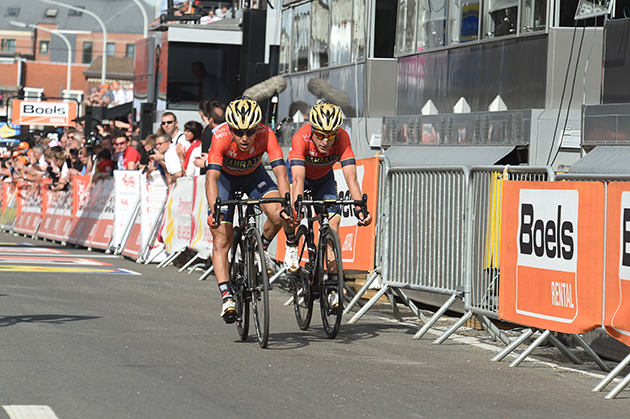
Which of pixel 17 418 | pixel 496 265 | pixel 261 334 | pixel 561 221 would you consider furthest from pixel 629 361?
pixel 17 418

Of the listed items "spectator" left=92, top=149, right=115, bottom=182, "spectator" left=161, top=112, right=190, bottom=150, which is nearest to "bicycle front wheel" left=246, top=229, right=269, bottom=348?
"spectator" left=161, top=112, right=190, bottom=150

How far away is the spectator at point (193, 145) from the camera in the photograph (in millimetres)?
16969

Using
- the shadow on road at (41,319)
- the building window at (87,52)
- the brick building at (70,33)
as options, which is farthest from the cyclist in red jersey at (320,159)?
the building window at (87,52)

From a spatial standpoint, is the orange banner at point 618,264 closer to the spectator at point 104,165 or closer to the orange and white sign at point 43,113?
the spectator at point 104,165

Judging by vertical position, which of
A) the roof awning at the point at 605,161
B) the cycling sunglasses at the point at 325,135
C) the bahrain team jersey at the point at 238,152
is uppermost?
the roof awning at the point at 605,161

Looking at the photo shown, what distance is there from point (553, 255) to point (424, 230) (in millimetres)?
2249


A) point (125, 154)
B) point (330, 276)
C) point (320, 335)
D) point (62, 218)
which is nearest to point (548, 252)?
point (330, 276)

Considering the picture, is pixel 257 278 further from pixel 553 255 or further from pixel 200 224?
pixel 200 224

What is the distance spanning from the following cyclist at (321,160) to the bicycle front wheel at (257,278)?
25.2 inches

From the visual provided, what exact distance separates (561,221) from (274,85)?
790 inches

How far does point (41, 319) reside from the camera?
9.89 m

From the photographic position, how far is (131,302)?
1185cm

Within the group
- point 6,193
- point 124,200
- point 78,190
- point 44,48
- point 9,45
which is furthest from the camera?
point 44,48

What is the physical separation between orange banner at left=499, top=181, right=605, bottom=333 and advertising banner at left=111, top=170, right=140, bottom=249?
12.0 m
